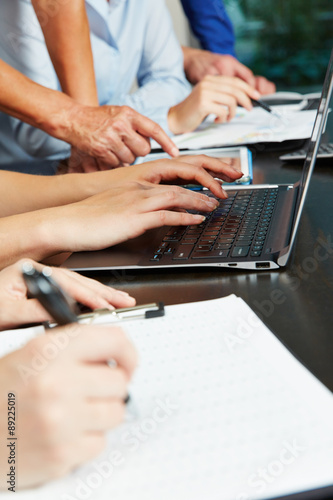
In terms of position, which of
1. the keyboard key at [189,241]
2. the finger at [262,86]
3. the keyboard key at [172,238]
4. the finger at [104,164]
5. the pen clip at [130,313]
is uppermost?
the pen clip at [130,313]

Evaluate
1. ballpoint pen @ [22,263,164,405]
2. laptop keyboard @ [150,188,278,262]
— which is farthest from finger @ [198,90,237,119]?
ballpoint pen @ [22,263,164,405]

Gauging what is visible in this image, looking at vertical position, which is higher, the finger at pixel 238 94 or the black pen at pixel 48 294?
the black pen at pixel 48 294

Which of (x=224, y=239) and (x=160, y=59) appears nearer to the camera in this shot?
(x=224, y=239)

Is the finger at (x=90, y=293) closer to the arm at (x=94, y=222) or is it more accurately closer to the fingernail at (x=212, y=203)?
the arm at (x=94, y=222)

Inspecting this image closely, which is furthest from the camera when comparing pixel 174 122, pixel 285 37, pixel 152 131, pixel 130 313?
pixel 285 37

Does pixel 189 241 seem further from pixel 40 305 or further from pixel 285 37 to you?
pixel 285 37

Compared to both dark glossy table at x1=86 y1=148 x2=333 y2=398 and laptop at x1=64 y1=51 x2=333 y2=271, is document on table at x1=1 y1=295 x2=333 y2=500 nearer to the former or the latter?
dark glossy table at x1=86 y1=148 x2=333 y2=398

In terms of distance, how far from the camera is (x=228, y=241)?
72 cm

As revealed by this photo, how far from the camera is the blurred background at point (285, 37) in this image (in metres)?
4.70

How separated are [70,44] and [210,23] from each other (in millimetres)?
1382

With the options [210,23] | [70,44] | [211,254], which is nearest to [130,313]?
[211,254]

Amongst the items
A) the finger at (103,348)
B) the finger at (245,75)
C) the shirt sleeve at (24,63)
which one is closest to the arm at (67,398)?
the finger at (103,348)

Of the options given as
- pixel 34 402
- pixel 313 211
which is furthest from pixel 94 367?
pixel 313 211

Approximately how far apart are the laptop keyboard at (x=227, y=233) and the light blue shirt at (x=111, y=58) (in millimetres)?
688
